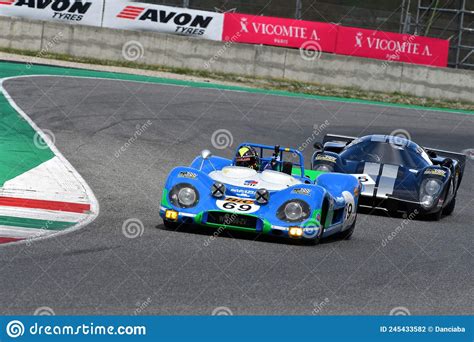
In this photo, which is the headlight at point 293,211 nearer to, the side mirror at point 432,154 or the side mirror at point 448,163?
the side mirror at point 448,163

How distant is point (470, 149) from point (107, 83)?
7666 millimetres

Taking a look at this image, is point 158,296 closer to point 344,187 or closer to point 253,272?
point 253,272

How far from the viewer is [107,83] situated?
75.6 ft

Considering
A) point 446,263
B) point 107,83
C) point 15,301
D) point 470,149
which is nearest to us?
point 15,301

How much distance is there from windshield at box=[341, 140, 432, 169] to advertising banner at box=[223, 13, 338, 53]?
548 inches

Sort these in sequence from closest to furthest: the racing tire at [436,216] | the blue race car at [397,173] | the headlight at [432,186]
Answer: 1. the blue race car at [397,173]
2. the headlight at [432,186]
3. the racing tire at [436,216]

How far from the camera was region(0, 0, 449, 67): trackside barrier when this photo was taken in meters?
27.5

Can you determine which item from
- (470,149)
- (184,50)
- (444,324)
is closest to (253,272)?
(444,324)

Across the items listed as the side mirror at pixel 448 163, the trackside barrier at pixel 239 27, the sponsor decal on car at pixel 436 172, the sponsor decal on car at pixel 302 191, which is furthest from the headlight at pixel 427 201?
the trackside barrier at pixel 239 27

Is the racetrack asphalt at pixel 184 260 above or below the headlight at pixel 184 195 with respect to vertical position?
below

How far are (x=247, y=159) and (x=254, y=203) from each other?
1302 millimetres

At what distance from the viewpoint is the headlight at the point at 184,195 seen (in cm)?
1047

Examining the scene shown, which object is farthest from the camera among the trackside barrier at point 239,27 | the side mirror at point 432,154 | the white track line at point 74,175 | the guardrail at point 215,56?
the trackside barrier at point 239,27

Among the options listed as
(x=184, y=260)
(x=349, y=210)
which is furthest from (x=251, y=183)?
(x=184, y=260)
